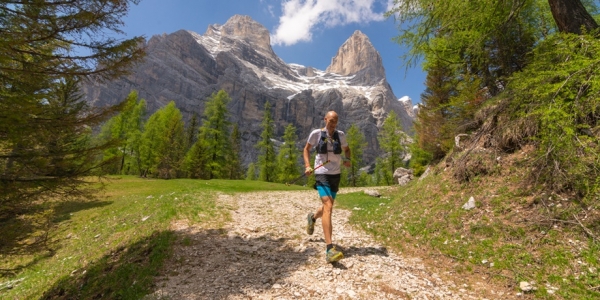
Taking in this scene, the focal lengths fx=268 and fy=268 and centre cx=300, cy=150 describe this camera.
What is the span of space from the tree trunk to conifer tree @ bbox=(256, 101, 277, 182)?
3811 centimetres

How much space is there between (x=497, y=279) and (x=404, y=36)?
1009 centimetres

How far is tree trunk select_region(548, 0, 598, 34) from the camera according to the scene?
6.77 metres

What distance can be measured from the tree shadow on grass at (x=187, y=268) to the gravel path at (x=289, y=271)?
19mm

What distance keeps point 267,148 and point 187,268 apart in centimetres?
3986

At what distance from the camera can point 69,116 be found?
21.8 ft

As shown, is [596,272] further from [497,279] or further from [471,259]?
[471,259]

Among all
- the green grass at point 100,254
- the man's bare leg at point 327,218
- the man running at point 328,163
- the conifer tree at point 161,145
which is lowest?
the green grass at point 100,254

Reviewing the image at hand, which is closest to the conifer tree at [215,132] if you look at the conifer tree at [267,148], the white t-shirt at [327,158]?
the conifer tree at [267,148]

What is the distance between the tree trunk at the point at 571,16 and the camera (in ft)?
22.2

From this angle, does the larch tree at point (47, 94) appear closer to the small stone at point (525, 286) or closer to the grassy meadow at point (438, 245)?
the grassy meadow at point (438, 245)

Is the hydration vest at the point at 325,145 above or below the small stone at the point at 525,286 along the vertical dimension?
above

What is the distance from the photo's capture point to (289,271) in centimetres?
524

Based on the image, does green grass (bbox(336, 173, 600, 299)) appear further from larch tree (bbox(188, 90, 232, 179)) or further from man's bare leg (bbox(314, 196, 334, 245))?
larch tree (bbox(188, 90, 232, 179))

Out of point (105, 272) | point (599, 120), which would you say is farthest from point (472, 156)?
point (105, 272)
